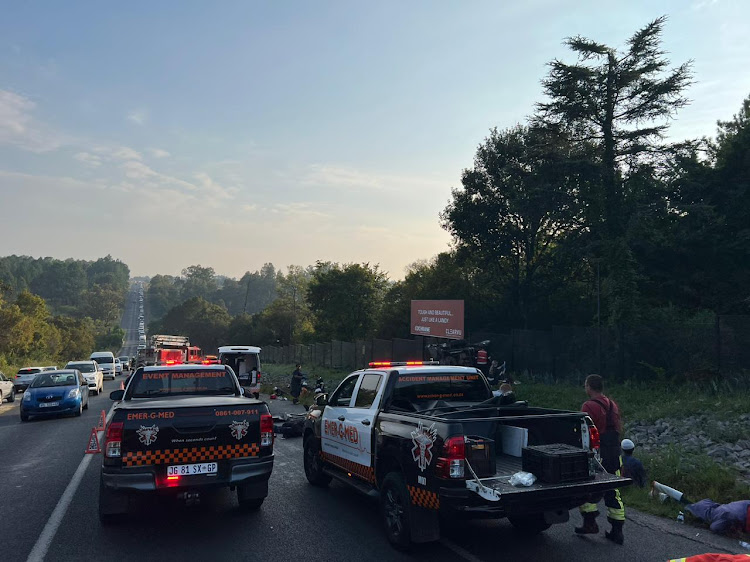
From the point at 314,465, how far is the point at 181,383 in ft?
7.76

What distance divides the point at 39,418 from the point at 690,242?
25.0 metres

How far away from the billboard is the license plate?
57.3ft

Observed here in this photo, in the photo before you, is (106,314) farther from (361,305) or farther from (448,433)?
(448,433)

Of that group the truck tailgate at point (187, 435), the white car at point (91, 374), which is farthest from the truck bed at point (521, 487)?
the white car at point (91, 374)

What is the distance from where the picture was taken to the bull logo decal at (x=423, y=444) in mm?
5660

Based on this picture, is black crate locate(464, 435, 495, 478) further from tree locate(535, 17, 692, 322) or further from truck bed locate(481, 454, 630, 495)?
tree locate(535, 17, 692, 322)

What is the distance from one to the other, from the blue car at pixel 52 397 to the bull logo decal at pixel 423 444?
15.6 meters

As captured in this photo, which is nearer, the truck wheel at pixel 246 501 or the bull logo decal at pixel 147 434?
the bull logo decal at pixel 147 434

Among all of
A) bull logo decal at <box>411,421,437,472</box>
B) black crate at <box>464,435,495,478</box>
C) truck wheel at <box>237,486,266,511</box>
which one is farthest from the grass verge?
truck wheel at <box>237,486,266,511</box>

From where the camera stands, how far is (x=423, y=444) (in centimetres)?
577

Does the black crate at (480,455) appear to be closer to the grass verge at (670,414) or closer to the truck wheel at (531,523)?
the truck wheel at (531,523)

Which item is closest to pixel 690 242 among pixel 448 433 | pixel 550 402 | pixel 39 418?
pixel 550 402

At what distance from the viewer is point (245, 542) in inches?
248

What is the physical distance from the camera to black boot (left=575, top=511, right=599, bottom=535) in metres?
6.56
